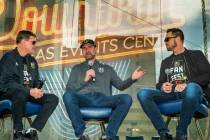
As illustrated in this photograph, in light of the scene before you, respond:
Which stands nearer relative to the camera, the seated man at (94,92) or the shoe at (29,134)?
the shoe at (29,134)

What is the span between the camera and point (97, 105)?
3.88 meters

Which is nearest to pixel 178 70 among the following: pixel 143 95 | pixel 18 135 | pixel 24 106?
pixel 143 95

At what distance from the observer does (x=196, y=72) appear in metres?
3.91

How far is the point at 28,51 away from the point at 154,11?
2.10 m

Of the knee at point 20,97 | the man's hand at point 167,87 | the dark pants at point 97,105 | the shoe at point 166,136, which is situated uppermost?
the man's hand at point 167,87

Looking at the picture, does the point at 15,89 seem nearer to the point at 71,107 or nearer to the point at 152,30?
the point at 71,107

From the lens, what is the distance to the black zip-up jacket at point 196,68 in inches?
148

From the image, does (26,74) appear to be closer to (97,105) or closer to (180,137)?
(97,105)

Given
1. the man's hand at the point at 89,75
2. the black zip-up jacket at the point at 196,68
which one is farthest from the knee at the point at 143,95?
the man's hand at the point at 89,75

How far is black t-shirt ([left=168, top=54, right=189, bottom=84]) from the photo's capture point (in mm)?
3955

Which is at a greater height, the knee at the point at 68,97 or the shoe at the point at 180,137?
the knee at the point at 68,97

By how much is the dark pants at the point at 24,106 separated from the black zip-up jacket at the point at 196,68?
3.59 feet

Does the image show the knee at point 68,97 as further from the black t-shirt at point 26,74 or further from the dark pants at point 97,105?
the black t-shirt at point 26,74

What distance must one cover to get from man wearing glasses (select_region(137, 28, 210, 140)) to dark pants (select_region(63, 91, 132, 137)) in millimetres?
182
